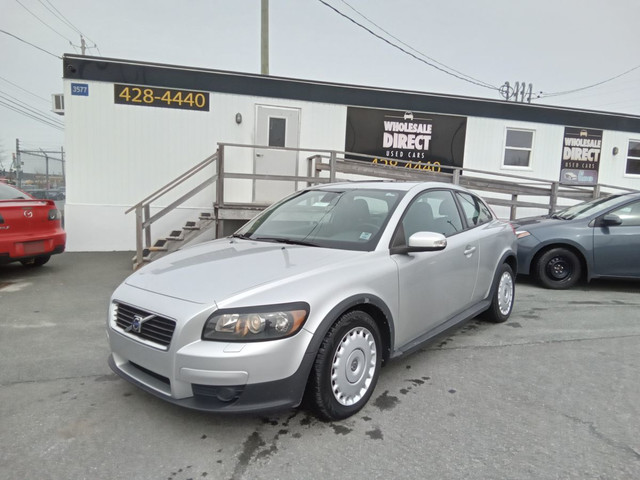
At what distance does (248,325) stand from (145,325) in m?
0.65

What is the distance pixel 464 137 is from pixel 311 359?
9863 mm

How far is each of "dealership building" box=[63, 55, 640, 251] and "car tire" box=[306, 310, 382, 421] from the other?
7.55m

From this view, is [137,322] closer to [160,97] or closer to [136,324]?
[136,324]

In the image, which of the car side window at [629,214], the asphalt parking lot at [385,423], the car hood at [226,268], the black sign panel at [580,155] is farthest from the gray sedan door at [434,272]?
the black sign panel at [580,155]

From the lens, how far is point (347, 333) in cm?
267

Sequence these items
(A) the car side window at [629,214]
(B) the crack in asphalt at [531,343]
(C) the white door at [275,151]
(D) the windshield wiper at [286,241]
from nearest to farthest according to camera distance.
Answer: (D) the windshield wiper at [286,241] → (B) the crack in asphalt at [531,343] → (A) the car side window at [629,214] → (C) the white door at [275,151]

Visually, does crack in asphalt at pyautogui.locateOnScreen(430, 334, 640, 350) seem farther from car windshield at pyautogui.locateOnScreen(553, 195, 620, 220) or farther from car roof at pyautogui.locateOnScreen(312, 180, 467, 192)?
car windshield at pyautogui.locateOnScreen(553, 195, 620, 220)

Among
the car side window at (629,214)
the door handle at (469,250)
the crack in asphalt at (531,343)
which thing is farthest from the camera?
the car side window at (629,214)

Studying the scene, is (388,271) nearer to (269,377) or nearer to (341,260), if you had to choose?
(341,260)

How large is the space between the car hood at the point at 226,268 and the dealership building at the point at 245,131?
6656mm

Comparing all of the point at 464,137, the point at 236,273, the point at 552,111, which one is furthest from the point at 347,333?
the point at 552,111

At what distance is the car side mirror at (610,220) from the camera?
19.3ft

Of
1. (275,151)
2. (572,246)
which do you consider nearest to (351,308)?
(572,246)

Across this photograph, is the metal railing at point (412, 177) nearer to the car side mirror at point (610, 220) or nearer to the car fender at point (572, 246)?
the car fender at point (572, 246)
